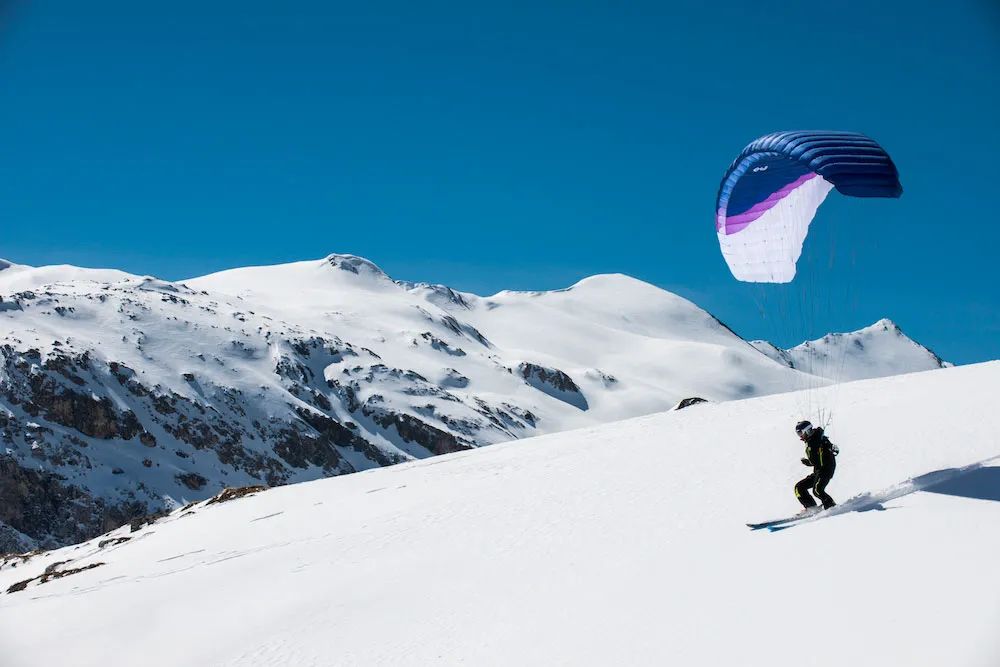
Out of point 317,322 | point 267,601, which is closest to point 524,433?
point 317,322

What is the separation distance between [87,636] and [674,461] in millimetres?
13665

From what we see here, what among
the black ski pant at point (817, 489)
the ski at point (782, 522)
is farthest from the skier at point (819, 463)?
the ski at point (782, 522)

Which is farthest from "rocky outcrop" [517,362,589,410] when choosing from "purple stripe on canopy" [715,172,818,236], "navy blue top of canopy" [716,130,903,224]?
"navy blue top of canopy" [716,130,903,224]

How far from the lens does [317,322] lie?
534ft

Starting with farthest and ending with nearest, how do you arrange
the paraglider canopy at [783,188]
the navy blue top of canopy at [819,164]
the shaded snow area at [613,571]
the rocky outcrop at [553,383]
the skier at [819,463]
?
1. the rocky outcrop at [553,383]
2. the skier at [819,463]
3. the paraglider canopy at [783,188]
4. the navy blue top of canopy at [819,164]
5. the shaded snow area at [613,571]

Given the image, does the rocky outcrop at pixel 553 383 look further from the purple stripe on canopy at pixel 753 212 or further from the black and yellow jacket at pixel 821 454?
the black and yellow jacket at pixel 821 454

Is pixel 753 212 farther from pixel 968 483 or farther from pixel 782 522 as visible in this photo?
pixel 782 522

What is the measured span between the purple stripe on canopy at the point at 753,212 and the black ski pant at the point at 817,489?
6047 millimetres

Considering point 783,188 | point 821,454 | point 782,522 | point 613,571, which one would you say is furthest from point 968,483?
point 783,188

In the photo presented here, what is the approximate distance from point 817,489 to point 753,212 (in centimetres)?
646

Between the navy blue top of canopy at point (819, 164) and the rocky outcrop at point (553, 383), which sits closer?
the navy blue top of canopy at point (819, 164)

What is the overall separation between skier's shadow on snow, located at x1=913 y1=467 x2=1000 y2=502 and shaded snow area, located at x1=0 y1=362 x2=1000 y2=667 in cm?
6

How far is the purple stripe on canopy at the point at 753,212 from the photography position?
55.3 ft

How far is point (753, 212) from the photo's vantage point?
17672mm
